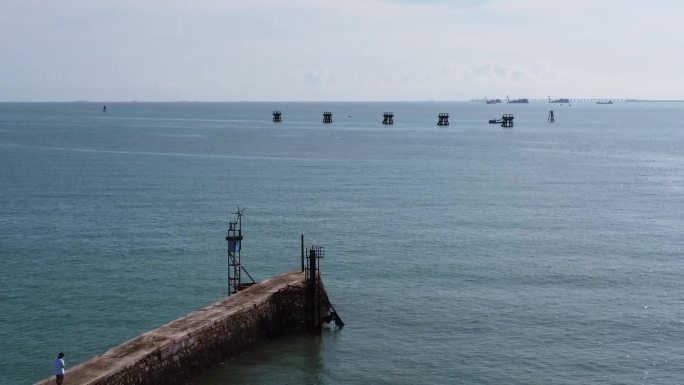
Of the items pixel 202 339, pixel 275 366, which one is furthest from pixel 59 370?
pixel 275 366

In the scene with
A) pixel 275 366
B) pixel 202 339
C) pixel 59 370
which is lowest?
pixel 275 366

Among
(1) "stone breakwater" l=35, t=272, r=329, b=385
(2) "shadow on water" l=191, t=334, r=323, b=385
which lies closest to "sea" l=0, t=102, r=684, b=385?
(2) "shadow on water" l=191, t=334, r=323, b=385

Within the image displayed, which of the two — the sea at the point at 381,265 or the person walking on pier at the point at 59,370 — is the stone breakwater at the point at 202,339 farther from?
the sea at the point at 381,265

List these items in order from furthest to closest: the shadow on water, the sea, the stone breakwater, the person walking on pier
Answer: the sea → the shadow on water → the stone breakwater → the person walking on pier

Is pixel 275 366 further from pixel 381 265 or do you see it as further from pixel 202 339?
pixel 381 265

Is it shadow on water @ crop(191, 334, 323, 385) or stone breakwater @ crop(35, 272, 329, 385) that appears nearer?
stone breakwater @ crop(35, 272, 329, 385)

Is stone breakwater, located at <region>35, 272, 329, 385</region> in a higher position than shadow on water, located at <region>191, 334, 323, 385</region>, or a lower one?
higher

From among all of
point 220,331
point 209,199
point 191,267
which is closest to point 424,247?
point 191,267

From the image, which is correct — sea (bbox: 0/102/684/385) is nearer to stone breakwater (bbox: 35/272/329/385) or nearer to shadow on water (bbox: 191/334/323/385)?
shadow on water (bbox: 191/334/323/385)
